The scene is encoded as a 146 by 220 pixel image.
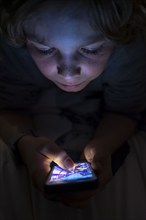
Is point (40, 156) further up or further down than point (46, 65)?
further down

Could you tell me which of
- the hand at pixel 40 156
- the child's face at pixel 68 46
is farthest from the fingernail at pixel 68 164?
the child's face at pixel 68 46

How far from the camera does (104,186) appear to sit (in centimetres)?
80

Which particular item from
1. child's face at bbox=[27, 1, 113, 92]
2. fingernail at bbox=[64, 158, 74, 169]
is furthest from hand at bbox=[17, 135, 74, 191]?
child's face at bbox=[27, 1, 113, 92]

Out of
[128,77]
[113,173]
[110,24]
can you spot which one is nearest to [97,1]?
[110,24]

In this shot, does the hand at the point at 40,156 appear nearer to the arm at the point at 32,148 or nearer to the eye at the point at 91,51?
the arm at the point at 32,148

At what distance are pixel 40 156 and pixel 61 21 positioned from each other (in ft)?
0.88

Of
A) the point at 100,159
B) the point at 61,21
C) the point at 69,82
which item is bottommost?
the point at 100,159

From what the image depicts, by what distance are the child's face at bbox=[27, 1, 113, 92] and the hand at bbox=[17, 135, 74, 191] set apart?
0.38 ft

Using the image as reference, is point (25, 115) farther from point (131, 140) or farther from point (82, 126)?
point (131, 140)

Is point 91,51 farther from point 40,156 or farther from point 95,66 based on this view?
point 40,156

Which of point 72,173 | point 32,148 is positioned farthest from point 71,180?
point 32,148

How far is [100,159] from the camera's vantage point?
0.78 meters

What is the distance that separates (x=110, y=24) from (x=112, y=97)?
0.27m

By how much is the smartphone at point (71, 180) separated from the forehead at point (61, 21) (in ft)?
0.71
